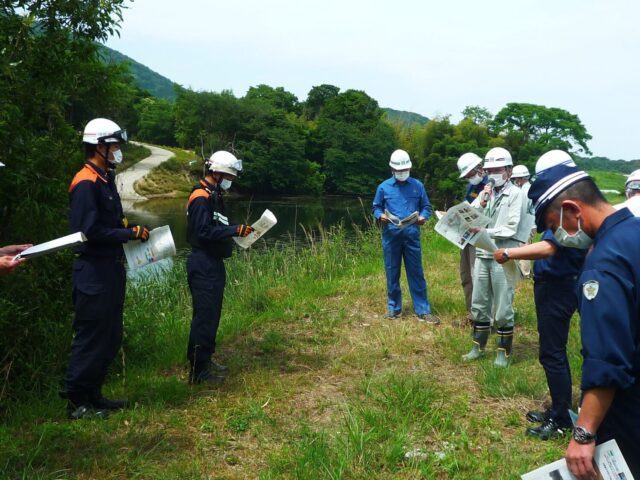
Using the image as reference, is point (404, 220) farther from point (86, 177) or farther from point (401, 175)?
point (86, 177)

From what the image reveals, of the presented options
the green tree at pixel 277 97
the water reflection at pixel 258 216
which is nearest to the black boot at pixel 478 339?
the water reflection at pixel 258 216

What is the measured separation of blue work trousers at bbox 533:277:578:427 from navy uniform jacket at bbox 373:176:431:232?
3487 millimetres

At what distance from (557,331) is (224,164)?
3.10m

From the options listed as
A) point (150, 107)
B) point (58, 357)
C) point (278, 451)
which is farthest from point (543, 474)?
point (150, 107)

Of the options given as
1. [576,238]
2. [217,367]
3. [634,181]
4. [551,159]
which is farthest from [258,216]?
[576,238]

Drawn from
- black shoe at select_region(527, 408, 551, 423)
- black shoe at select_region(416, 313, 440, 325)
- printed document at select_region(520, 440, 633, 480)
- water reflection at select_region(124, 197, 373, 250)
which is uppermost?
printed document at select_region(520, 440, 633, 480)

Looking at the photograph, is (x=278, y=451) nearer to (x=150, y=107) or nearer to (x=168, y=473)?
(x=168, y=473)

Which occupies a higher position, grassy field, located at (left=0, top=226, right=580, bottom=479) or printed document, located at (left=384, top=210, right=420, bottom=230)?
printed document, located at (left=384, top=210, right=420, bottom=230)

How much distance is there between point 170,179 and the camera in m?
44.3

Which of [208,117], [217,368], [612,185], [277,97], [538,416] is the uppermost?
[277,97]

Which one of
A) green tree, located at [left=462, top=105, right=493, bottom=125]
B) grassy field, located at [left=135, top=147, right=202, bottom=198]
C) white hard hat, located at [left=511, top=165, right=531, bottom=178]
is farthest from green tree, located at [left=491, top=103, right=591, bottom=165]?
white hard hat, located at [left=511, top=165, right=531, bottom=178]

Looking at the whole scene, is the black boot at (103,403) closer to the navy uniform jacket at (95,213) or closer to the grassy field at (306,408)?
the grassy field at (306,408)

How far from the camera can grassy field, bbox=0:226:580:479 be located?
3.62m

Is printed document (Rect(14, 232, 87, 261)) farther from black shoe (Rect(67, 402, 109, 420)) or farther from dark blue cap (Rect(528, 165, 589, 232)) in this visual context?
dark blue cap (Rect(528, 165, 589, 232))
